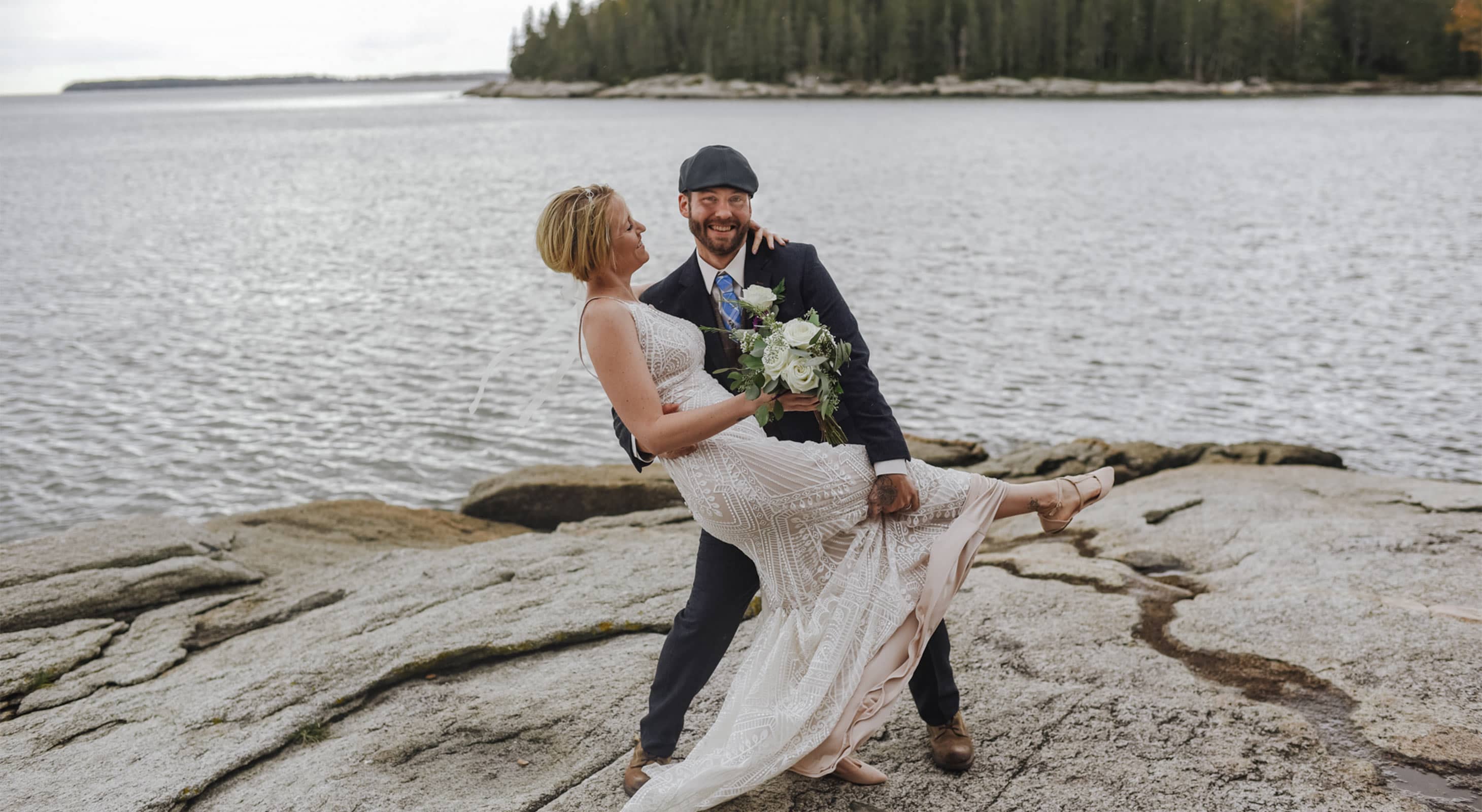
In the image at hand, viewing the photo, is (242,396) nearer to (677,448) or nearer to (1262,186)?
(677,448)

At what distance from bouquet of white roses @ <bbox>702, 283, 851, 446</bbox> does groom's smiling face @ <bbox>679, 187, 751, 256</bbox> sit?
10.4 inches

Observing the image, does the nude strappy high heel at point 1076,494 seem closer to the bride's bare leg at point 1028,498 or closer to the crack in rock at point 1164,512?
the bride's bare leg at point 1028,498

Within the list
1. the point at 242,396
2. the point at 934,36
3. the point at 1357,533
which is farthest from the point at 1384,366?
the point at 934,36

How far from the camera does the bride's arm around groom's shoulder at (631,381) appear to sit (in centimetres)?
375

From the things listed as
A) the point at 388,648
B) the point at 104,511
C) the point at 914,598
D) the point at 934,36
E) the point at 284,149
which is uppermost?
the point at 934,36

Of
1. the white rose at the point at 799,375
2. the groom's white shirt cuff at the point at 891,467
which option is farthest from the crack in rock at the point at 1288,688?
the white rose at the point at 799,375

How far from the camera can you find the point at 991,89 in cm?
12975

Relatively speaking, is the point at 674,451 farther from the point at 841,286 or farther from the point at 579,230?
the point at 841,286

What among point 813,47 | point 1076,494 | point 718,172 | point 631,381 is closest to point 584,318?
point 631,381

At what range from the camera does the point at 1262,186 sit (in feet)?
→ 133

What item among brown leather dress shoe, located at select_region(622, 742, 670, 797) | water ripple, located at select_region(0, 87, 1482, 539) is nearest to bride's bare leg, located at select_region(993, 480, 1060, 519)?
brown leather dress shoe, located at select_region(622, 742, 670, 797)

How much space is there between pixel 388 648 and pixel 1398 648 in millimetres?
5152

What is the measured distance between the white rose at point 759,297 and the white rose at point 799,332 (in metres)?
0.23

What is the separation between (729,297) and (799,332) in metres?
0.64
